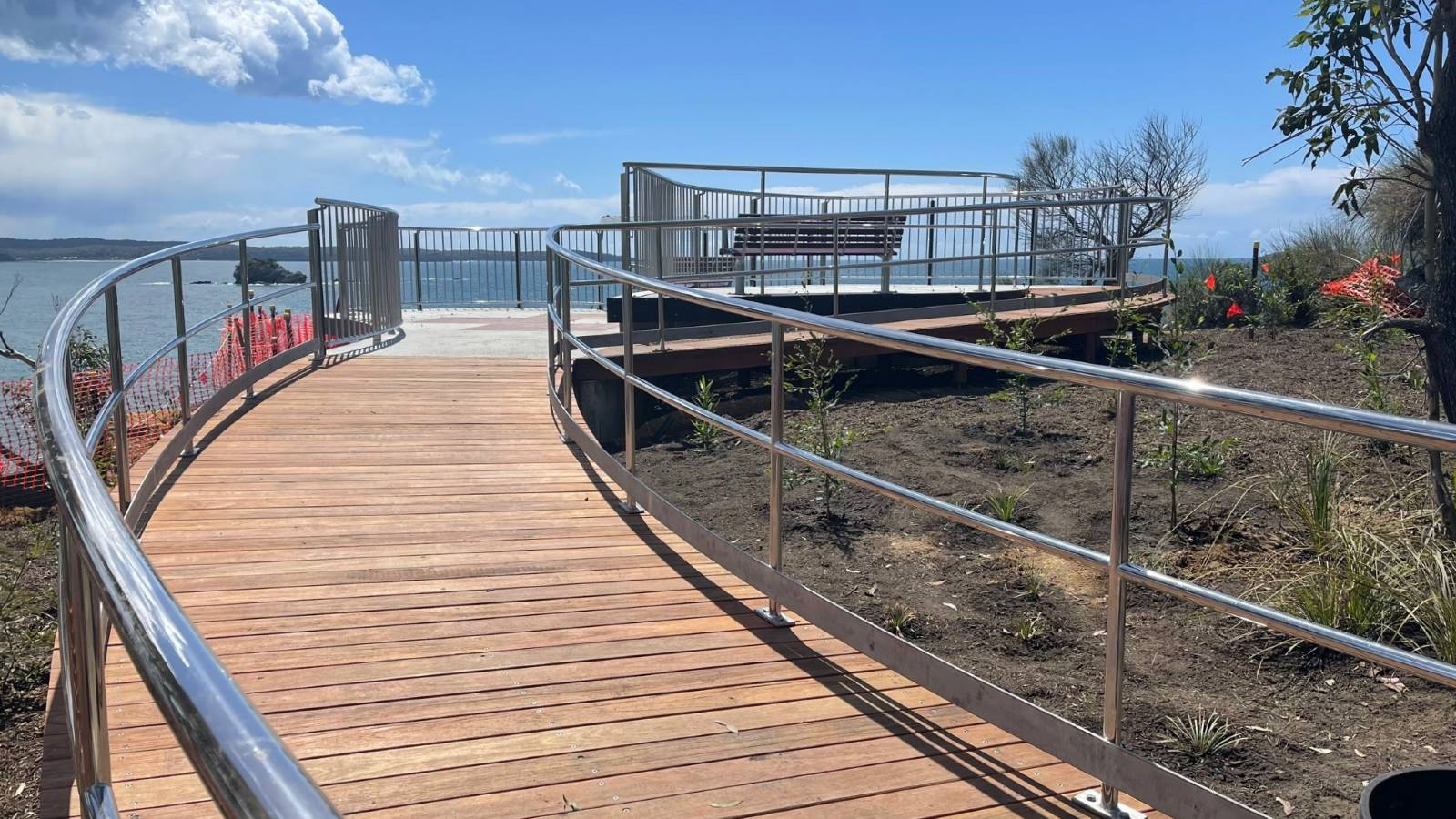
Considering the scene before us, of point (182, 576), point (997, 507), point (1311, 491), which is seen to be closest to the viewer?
point (182, 576)

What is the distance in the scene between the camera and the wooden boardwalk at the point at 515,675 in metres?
2.88

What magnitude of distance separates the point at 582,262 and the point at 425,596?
233 cm

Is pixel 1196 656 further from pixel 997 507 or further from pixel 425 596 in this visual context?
A: pixel 425 596

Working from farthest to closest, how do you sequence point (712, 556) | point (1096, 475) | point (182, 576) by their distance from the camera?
point (1096, 475)
point (712, 556)
point (182, 576)

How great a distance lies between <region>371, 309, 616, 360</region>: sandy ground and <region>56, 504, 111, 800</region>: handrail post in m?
9.26

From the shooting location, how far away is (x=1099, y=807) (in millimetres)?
2822

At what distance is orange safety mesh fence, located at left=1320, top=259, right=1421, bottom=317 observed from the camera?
776 cm

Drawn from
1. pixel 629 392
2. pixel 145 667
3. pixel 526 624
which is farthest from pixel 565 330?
pixel 145 667

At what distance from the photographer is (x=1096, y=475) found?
705cm

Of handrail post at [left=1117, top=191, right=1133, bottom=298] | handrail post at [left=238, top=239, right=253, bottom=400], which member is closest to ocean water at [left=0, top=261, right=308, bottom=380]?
handrail post at [left=238, top=239, right=253, bottom=400]

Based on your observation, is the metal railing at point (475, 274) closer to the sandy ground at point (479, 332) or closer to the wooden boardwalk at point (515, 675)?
the sandy ground at point (479, 332)

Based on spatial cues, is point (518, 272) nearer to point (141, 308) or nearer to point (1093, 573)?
point (1093, 573)

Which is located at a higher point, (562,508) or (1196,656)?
(562,508)

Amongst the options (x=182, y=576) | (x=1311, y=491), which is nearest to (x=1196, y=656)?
(x=1311, y=491)
